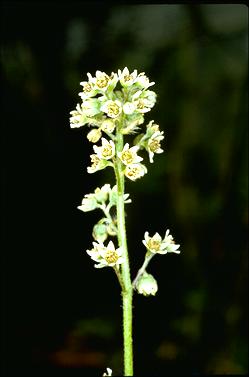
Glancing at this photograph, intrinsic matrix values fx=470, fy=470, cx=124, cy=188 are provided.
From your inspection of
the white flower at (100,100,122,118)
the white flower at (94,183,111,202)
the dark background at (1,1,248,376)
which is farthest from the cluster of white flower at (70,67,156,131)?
the dark background at (1,1,248,376)

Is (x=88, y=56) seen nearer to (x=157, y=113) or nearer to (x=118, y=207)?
(x=157, y=113)

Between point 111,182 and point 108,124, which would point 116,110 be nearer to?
point 108,124

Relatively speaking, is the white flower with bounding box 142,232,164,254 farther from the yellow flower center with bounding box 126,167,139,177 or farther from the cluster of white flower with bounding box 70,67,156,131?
the cluster of white flower with bounding box 70,67,156,131

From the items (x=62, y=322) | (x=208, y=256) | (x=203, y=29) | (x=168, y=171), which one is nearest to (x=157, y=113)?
(x=168, y=171)

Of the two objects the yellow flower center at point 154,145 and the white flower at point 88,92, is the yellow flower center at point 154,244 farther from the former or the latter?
the white flower at point 88,92

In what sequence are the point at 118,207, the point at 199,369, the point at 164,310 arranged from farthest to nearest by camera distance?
the point at 164,310
the point at 199,369
the point at 118,207

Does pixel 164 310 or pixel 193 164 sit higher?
pixel 193 164

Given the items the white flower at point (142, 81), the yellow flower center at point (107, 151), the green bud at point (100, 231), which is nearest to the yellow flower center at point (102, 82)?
the white flower at point (142, 81)
